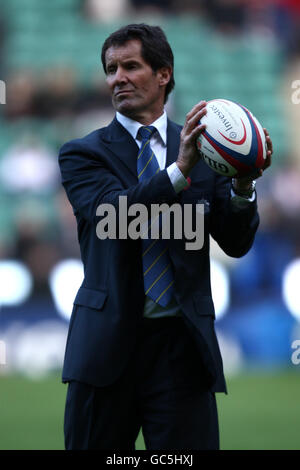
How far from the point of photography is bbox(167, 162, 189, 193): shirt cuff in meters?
2.54

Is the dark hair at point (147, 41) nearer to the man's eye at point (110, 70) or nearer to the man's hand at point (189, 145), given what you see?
the man's eye at point (110, 70)

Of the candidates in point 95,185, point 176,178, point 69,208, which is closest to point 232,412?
point 69,208

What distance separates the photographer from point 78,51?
38.0ft

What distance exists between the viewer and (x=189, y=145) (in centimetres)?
256

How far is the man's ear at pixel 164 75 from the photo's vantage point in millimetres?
2857

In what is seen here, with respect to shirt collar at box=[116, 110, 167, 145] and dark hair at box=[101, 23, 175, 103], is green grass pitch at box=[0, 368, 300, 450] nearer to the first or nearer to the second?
shirt collar at box=[116, 110, 167, 145]

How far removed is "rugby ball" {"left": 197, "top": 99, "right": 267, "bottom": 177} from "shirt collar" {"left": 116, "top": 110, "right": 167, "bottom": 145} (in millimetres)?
196

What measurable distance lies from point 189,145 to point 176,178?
0.11 m

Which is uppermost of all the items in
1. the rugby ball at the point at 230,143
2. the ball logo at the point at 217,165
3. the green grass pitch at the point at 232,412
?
the rugby ball at the point at 230,143

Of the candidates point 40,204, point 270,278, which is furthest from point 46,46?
point 270,278

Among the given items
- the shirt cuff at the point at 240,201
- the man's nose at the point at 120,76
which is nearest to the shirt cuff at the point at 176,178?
the shirt cuff at the point at 240,201

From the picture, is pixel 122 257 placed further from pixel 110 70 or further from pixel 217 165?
pixel 110 70
